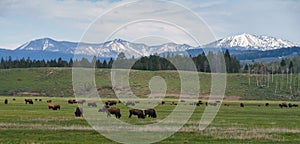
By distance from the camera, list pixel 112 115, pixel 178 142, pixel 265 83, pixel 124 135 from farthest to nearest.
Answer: pixel 265 83 → pixel 112 115 → pixel 124 135 → pixel 178 142

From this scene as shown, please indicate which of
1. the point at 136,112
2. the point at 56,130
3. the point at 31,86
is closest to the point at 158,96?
the point at 31,86

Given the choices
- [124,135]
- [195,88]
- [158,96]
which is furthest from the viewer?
[195,88]

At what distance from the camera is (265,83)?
607 ft

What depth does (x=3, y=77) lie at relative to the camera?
189500mm

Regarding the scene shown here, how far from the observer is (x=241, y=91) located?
168250 millimetres

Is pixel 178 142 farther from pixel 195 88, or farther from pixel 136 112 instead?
pixel 195 88

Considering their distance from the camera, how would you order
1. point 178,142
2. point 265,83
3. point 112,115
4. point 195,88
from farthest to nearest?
1. point 265,83
2. point 195,88
3. point 112,115
4. point 178,142

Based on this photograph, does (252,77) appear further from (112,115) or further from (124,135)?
(124,135)

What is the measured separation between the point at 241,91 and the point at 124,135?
5416 inches

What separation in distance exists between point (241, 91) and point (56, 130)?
450 ft

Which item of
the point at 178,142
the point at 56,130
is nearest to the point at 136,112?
the point at 56,130

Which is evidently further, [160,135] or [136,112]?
[136,112]

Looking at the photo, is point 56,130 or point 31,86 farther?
point 31,86

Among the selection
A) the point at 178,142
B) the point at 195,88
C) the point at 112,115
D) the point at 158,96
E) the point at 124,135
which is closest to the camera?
the point at 178,142
